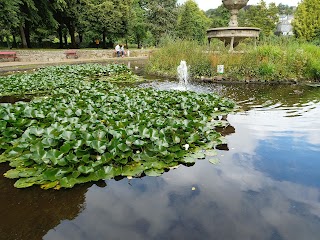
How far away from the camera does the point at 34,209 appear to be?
8.39ft

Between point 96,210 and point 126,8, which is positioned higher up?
point 126,8

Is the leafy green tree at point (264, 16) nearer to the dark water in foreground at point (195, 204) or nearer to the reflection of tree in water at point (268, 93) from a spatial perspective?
the reflection of tree in water at point (268, 93)

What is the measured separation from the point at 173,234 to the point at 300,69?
9.80 m

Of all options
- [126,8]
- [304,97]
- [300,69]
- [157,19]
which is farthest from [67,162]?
[157,19]

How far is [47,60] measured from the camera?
2086 cm

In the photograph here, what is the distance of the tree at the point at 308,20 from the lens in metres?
28.3

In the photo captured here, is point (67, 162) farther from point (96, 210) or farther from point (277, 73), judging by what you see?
point (277, 73)

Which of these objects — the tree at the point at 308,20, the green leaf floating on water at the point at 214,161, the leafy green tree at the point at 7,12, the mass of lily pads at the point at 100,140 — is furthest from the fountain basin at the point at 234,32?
the tree at the point at 308,20

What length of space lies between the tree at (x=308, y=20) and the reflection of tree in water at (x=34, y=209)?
3096 cm

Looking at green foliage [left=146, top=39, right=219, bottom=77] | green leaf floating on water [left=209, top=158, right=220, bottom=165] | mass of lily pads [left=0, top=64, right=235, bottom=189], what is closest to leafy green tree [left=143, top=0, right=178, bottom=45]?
green foliage [left=146, top=39, right=219, bottom=77]

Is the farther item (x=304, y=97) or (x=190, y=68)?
(x=190, y=68)

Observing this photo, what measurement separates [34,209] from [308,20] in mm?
32739

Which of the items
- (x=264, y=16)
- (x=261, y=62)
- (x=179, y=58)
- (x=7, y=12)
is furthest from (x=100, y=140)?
(x=264, y=16)

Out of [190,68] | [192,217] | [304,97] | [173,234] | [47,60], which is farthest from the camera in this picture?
[47,60]
